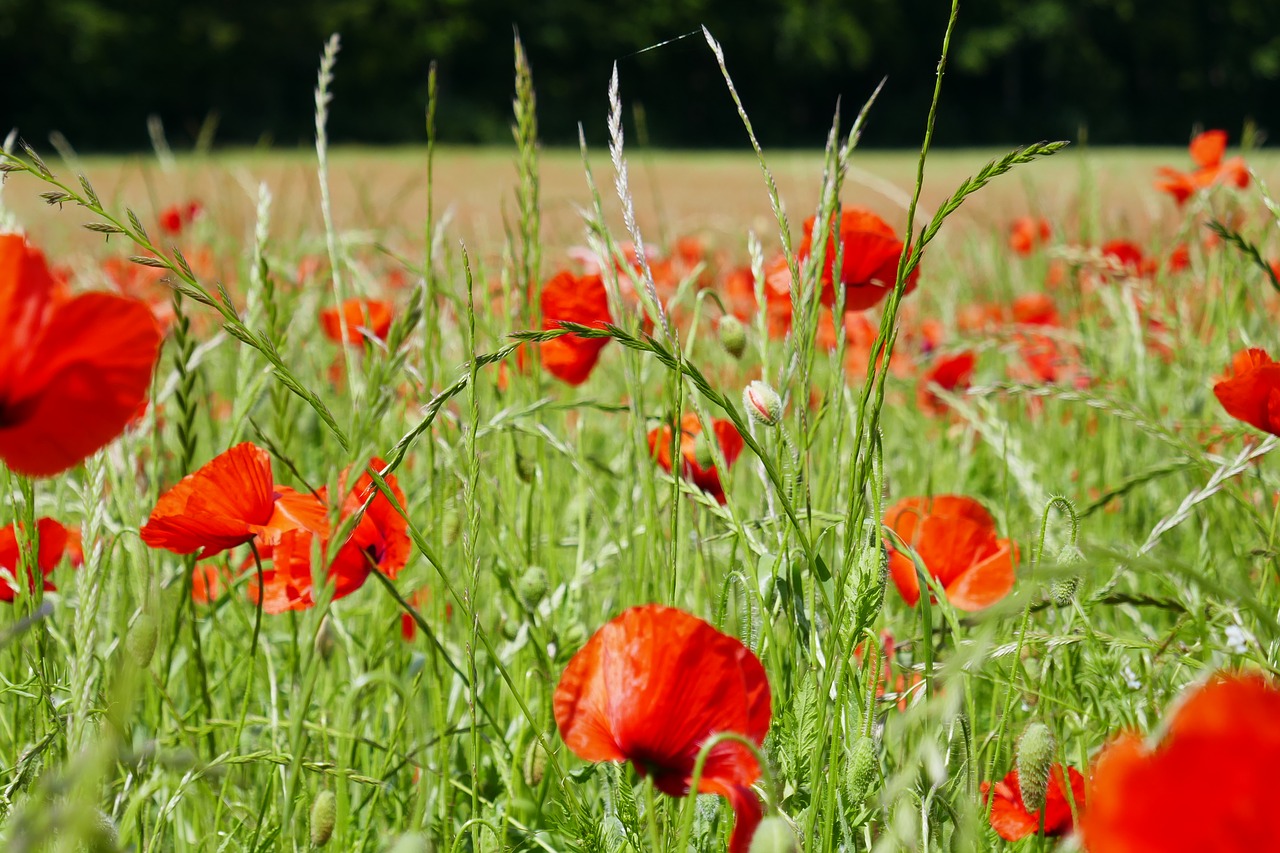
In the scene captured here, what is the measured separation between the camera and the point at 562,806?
1.96 feet

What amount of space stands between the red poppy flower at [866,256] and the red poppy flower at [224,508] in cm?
35

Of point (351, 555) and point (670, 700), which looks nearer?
point (670, 700)

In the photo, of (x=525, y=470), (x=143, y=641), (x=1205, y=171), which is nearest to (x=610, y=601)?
(x=525, y=470)

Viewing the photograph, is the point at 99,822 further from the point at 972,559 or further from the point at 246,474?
the point at 972,559

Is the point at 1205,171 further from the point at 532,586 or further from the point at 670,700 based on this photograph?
the point at 670,700

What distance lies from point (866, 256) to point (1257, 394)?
26 centimetres

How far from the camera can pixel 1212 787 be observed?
23 cm

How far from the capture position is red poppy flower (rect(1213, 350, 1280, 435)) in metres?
0.58

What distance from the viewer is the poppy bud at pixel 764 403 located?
55 centimetres

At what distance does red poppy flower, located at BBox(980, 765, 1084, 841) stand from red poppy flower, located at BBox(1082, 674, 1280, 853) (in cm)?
35

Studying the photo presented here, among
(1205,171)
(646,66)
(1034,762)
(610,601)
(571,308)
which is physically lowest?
(610,601)

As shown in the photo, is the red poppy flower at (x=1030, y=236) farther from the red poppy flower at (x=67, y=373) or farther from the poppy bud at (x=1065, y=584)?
the red poppy flower at (x=67, y=373)

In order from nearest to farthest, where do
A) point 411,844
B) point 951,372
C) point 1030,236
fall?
1. point 411,844
2. point 951,372
3. point 1030,236

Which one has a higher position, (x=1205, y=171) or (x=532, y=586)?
(x=1205, y=171)
